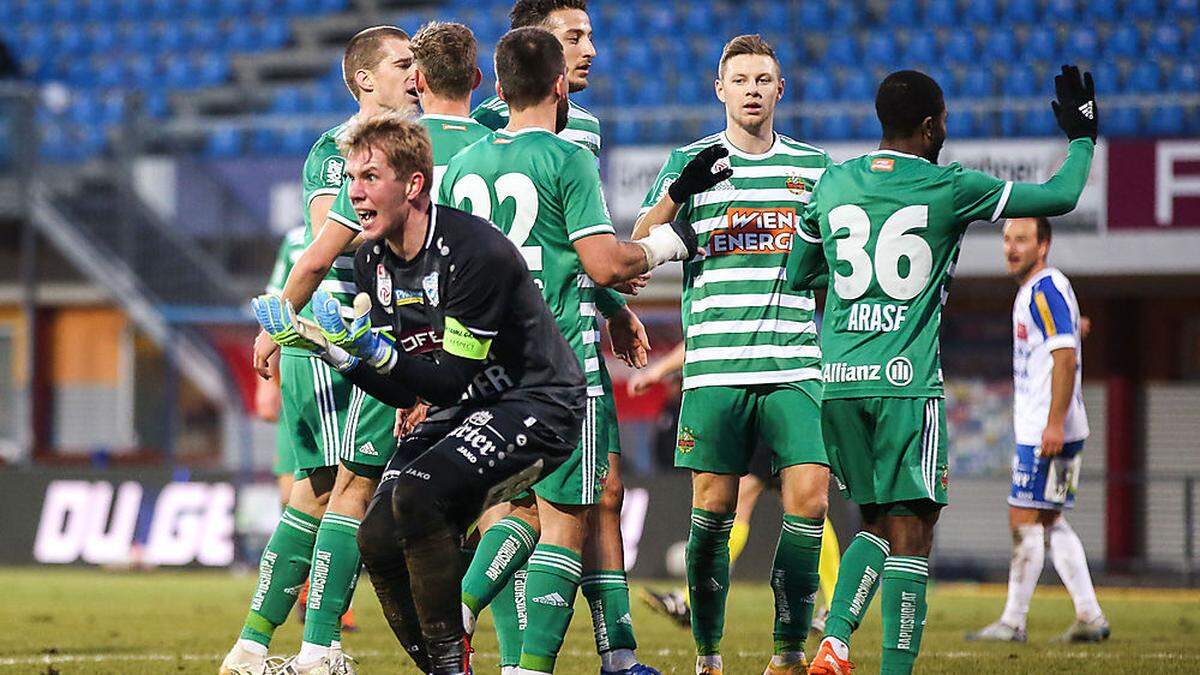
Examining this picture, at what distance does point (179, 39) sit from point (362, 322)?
64.7ft

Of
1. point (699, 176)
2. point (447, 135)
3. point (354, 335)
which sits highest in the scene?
point (447, 135)

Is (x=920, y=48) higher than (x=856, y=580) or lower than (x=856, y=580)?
higher

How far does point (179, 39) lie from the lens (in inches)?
925

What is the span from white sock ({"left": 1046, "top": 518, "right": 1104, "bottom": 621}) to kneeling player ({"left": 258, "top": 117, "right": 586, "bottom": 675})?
4.67 meters

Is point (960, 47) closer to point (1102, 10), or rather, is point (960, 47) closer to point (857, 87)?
point (857, 87)

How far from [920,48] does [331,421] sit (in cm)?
1395

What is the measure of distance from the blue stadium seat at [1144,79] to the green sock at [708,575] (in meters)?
12.7

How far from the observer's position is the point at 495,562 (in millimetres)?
5891

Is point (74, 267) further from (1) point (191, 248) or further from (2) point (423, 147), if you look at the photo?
(2) point (423, 147)

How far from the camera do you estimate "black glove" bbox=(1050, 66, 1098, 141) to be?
5.85 metres

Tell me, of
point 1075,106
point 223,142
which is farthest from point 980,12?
point 1075,106

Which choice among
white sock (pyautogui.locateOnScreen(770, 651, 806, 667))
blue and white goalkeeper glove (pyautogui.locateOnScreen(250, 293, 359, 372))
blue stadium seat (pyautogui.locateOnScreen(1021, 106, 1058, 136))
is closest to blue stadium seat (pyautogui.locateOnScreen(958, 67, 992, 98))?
blue stadium seat (pyautogui.locateOnScreen(1021, 106, 1058, 136))

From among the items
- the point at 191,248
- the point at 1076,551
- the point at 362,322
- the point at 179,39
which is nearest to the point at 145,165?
the point at 191,248

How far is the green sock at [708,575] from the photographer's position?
21.1 feet
